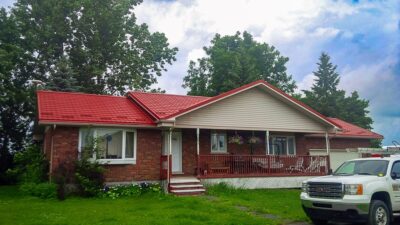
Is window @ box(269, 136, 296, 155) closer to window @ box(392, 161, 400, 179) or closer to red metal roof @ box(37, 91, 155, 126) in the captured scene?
red metal roof @ box(37, 91, 155, 126)

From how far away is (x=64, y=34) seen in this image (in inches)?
1291

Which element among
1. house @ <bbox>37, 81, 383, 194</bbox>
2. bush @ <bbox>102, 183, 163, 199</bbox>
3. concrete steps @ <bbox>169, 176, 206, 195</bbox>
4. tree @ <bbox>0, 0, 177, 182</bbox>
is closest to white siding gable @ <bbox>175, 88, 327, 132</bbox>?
house @ <bbox>37, 81, 383, 194</bbox>

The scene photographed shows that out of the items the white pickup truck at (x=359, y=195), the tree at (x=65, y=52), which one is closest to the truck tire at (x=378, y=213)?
the white pickup truck at (x=359, y=195)

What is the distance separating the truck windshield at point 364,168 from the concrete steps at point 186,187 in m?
6.77

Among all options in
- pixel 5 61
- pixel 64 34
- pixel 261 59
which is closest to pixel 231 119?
pixel 5 61

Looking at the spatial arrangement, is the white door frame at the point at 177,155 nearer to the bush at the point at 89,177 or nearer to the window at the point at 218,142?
the window at the point at 218,142

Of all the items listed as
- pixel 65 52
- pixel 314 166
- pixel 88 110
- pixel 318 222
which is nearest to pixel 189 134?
pixel 88 110

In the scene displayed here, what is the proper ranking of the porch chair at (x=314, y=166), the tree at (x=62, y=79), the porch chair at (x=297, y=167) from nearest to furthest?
the porch chair at (x=297, y=167) < the porch chair at (x=314, y=166) < the tree at (x=62, y=79)

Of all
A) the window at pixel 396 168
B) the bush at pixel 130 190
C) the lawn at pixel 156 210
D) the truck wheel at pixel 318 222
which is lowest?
the truck wheel at pixel 318 222

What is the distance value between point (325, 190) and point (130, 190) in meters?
8.90

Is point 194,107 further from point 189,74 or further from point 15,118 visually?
point 189,74

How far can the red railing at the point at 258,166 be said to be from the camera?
1878 centimetres

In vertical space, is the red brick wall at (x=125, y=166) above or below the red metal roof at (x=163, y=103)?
below

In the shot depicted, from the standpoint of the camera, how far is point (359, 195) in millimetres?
9555
